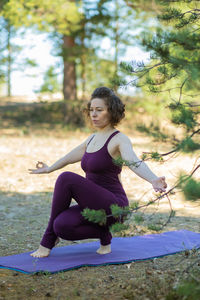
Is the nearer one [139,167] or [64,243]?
[139,167]

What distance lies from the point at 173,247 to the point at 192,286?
70.2 inches

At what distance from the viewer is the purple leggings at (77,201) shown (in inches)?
127

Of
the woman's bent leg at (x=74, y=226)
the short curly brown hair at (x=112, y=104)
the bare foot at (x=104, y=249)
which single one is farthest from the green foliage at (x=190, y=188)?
the bare foot at (x=104, y=249)

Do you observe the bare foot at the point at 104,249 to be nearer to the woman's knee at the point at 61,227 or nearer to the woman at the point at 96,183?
the woman at the point at 96,183

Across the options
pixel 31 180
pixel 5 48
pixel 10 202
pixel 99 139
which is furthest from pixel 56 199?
pixel 5 48

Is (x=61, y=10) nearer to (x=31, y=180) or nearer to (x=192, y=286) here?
(x=31, y=180)

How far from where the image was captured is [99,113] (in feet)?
11.4

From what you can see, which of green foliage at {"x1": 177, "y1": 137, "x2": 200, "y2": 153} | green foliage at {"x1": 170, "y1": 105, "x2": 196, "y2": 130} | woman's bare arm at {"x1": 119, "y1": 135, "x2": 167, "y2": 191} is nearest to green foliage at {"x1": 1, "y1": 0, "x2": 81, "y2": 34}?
woman's bare arm at {"x1": 119, "y1": 135, "x2": 167, "y2": 191}

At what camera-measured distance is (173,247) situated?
3.80 meters

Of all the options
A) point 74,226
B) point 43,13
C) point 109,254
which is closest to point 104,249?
point 109,254

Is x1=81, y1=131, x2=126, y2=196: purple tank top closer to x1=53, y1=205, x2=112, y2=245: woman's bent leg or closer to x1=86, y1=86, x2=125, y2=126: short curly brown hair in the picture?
x1=86, y1=86, x2=125, y2=126: short curly brown hair

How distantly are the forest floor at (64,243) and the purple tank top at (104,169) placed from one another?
362 millimetres

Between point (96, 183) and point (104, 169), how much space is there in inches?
5.2

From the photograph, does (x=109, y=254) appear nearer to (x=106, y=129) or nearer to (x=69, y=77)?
(x=106, y=129)
